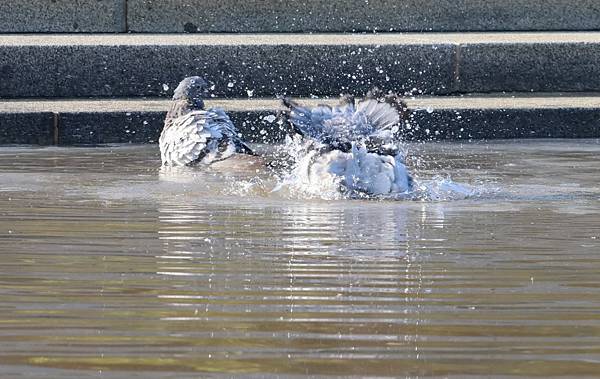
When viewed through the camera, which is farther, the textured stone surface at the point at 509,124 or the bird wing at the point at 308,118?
the textured stone surface at the point at 509,124

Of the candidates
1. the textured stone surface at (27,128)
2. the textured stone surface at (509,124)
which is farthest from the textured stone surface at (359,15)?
the textured stone surface at (27,128)

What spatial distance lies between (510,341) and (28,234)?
7.77 ft

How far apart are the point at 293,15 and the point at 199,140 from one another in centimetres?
444

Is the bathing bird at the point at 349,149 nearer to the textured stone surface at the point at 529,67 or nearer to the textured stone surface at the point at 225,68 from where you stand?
the textured stone surface at the point at 225,68

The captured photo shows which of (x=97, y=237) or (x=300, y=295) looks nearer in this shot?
(x=300, y=295)

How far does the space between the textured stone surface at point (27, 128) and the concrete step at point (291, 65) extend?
46.6 inches

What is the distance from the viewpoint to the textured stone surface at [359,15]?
41.1 feet

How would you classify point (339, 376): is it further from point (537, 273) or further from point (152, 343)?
point (537, 273)

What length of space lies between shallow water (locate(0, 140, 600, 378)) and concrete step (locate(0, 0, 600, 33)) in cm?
512

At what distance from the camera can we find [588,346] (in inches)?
141

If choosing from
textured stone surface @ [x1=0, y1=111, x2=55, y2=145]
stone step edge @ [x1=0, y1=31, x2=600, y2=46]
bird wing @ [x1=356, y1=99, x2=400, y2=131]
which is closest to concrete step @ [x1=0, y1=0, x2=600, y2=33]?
stone step edge @ [x1=0, y1=31, x2=600, y2=46]

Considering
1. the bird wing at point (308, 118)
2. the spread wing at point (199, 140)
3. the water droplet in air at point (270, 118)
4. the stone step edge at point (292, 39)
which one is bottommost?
the water droplet in air at point (270, 118)

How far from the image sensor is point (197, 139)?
839 cm

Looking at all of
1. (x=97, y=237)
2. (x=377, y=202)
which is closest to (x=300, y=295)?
(x=97, y=237)
